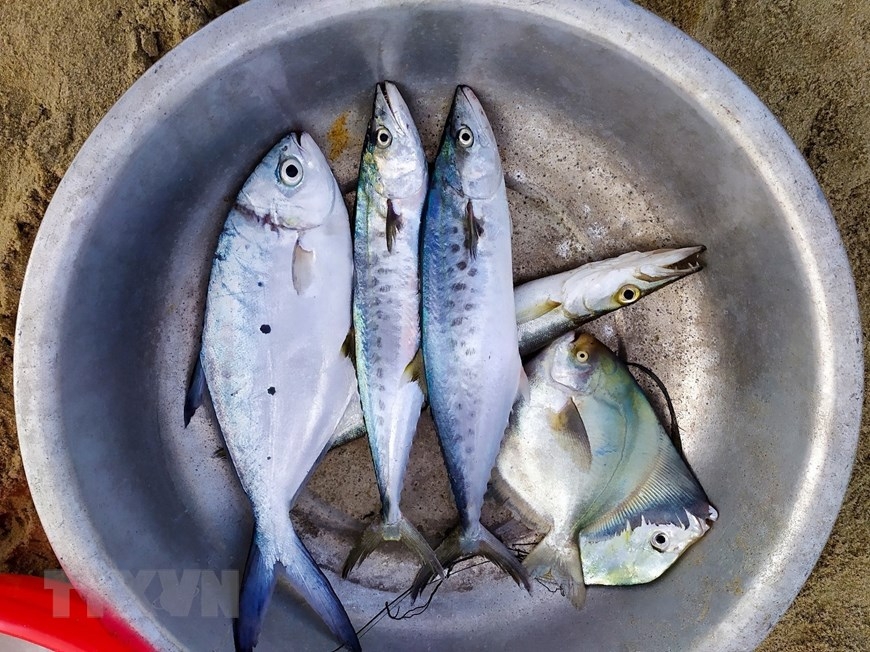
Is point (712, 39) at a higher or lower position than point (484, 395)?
higher

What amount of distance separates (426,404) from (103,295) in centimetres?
96

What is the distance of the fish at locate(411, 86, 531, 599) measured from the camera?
1694mm

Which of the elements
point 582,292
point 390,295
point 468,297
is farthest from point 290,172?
point 582,292

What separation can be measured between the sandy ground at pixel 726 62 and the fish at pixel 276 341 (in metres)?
0.69

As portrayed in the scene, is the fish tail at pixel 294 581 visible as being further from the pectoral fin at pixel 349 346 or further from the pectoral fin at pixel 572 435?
the pectoral fin at pixel 572 435

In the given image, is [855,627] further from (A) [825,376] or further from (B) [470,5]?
(B) [470,5]

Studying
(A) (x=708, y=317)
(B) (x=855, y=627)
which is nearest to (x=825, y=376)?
(A) (x=708, y=317)

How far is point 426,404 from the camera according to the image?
1.93 m

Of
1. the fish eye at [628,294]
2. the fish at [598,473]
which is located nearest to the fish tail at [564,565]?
the fish at [598,473]

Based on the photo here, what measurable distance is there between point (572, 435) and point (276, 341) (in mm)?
926

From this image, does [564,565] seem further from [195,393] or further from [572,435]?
[195,393]

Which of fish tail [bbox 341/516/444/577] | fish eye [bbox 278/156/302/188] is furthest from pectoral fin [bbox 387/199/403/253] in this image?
fish tail [bbox 341/516/444/577]

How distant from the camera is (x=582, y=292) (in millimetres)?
1837

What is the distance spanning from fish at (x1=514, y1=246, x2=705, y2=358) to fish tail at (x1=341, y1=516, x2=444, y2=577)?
64cm
